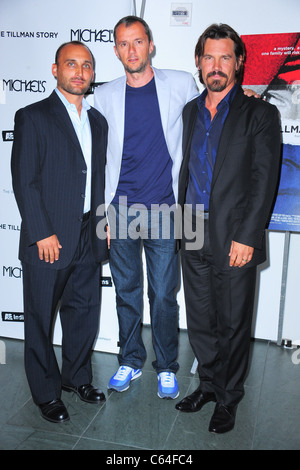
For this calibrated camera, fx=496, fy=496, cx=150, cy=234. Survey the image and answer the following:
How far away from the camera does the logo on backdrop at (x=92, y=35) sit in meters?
2.96

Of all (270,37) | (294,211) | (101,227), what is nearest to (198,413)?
(101,227)

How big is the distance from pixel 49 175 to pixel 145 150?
1.81 feet

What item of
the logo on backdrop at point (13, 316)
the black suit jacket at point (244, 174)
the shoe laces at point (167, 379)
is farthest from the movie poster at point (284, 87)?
the logo on backdrop at point (13, 316)

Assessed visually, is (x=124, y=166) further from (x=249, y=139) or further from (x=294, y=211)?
(x=294, y=211)

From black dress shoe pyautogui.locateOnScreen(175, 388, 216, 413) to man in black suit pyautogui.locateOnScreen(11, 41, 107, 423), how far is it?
1.50ft

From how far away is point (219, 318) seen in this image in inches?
101

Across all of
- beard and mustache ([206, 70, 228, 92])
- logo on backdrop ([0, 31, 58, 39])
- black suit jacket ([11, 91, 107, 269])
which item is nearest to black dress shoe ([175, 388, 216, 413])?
black suit jacket ([11, 91, 107, 269])

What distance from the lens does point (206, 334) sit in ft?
8.86

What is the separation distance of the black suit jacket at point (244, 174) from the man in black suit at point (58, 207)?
0.66 meters

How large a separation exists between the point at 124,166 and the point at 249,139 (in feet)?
2.41

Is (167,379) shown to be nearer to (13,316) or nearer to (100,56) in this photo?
(13,316)

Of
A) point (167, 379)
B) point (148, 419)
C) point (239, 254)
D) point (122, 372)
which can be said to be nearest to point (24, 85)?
point (239, 254)

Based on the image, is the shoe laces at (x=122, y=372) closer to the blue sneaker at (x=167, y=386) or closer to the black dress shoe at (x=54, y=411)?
the blue sneaker at (x=167, y=386)

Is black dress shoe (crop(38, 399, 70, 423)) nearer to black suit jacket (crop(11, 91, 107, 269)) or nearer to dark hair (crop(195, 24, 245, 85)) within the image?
black suit jacket (crop(11, 91, 107, 269))
